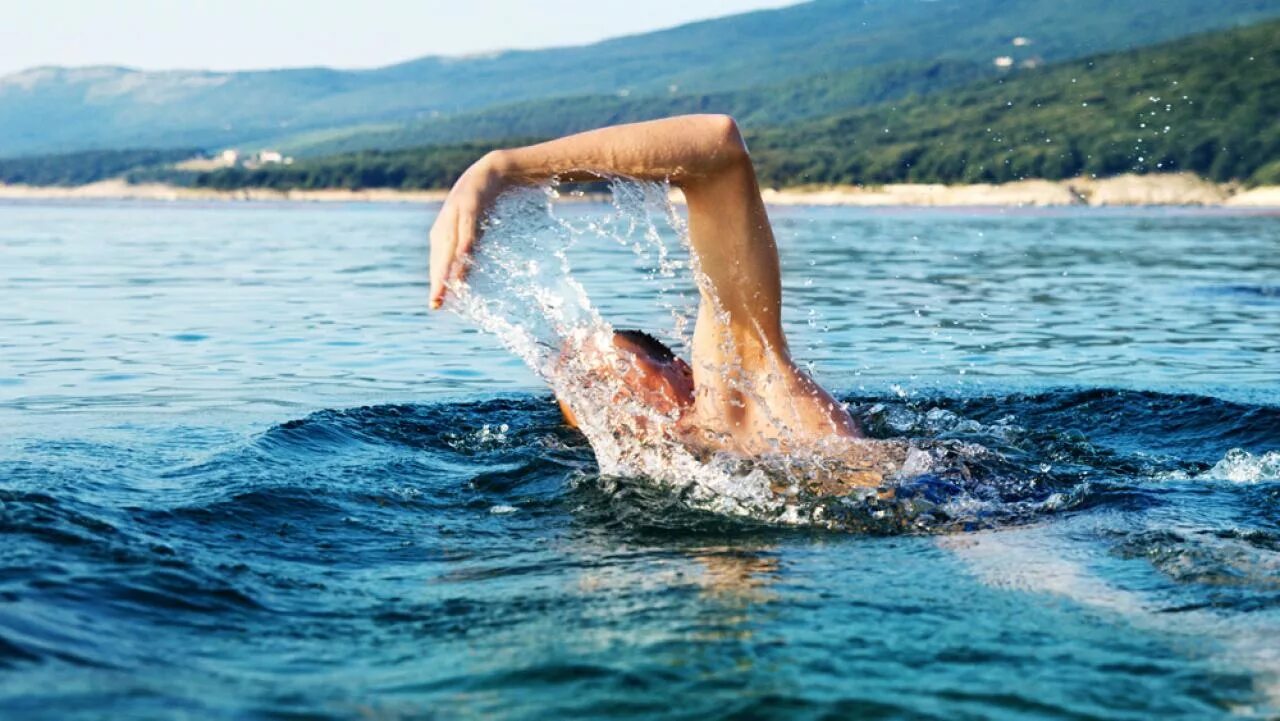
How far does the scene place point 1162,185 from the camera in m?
80.4

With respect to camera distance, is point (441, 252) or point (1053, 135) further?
point (1053, 135)

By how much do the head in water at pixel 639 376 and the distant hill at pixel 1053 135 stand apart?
77.8 meters

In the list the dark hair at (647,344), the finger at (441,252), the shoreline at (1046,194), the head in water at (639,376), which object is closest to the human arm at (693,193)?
the finger at (441,252)

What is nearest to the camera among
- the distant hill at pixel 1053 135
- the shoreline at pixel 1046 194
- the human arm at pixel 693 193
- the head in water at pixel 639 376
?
the human arm at pixel 693 193

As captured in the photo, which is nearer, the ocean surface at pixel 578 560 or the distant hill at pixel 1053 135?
the ocean surface at pixel 578 560

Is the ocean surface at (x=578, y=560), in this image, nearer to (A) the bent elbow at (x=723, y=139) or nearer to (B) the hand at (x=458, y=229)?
(B) the hand at (x=458, y=229)

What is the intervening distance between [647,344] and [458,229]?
237 centimetres

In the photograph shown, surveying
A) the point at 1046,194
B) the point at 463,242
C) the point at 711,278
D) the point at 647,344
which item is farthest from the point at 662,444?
the point at 1046,194

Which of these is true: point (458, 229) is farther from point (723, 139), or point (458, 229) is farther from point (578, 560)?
point (578, 560)

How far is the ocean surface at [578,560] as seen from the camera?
3627 mm

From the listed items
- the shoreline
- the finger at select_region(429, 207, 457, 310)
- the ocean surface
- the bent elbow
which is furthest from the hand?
the shoreline

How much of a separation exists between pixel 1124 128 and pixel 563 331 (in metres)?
96.1

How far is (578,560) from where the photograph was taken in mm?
5059

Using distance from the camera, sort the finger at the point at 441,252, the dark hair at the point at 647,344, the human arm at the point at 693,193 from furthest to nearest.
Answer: the dark hair at the point at 647,344, the human arm at the point at 693,193, the finger at the point at 441,252
